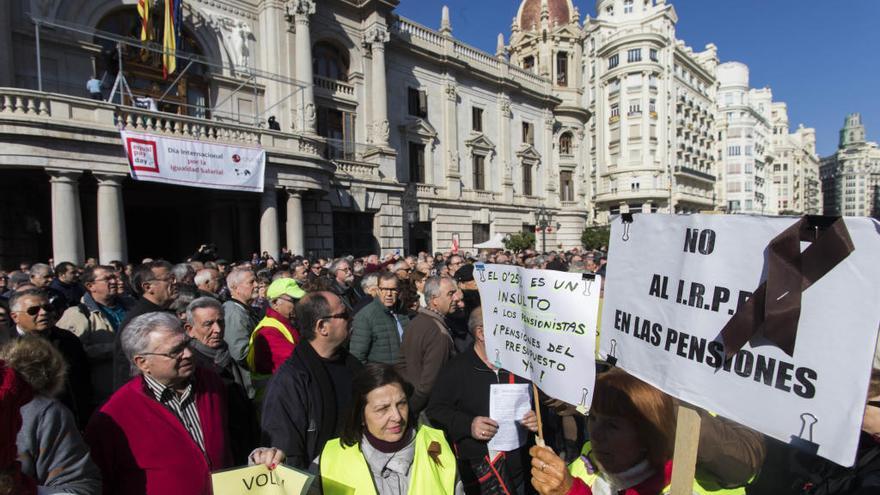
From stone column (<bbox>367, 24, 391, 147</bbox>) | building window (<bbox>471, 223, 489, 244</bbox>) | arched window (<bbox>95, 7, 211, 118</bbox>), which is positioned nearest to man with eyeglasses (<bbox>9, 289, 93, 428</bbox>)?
arched window (<bbox>95, 7, 211, 118</bbox>)

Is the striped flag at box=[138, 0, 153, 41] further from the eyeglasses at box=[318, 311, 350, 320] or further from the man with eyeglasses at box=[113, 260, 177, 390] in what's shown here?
the eyeglasses at box=[318, 311, 350, 320]

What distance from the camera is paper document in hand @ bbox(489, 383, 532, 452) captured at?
2846mm

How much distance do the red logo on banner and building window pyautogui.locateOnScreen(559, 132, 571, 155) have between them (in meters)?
26.9

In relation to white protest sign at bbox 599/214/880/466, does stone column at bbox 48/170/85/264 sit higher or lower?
higher

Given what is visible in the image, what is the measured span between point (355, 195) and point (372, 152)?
8.02 feet

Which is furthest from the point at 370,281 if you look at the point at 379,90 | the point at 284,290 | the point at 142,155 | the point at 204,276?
the point at 379,90

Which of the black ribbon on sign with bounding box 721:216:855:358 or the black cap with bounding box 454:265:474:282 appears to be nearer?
the black ribbon on sign with bounding box 721:216:855:358

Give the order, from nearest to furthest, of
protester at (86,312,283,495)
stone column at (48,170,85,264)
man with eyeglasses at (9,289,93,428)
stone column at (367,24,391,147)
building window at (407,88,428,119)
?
protester at (86,312,283,495) < man with eyeglasses at (9,289,93,428) < stone column at (48,170,85,264) < stone column at (367,24,391,147) < building window at (407,88,428,119)

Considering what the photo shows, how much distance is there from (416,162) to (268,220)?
10.6 m

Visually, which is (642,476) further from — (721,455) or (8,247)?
(8,247)

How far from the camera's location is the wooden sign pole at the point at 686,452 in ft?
5.29

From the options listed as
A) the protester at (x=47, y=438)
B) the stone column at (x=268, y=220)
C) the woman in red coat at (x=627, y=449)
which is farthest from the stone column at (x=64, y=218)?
the woman in red coat at (x=627, y=449)

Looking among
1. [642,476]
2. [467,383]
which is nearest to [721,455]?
[642,476]

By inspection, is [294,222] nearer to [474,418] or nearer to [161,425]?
[474,418]
